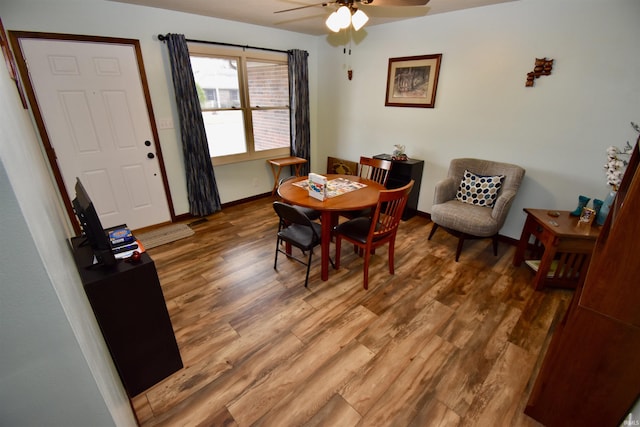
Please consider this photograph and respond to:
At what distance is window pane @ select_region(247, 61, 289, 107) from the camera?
3.95 m

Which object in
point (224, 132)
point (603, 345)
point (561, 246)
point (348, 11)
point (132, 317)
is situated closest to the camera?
point (603, 345)

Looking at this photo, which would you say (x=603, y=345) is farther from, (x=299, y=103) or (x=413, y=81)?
(x=299, y=103)

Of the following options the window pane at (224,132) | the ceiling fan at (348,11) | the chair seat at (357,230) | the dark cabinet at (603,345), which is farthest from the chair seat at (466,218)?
the window pane at (224,132)

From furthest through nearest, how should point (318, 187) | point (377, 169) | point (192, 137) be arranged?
point (192, 137)
point (377, 169)
point (318, 187)

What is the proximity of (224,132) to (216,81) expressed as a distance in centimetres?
64

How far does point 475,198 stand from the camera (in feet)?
9.96

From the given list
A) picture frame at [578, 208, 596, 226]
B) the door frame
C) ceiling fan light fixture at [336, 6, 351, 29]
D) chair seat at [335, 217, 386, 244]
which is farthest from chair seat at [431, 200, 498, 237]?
the door frame

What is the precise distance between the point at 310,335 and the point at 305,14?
3.36 m

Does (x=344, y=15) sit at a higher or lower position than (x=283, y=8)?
lower

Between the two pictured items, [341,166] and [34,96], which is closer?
[34,96]

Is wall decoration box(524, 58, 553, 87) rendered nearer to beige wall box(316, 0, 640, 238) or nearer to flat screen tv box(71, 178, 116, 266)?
beige wall box(316, 0, 640, 238)

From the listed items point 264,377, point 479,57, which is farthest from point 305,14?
point 264,377

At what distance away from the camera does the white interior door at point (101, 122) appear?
261 cm

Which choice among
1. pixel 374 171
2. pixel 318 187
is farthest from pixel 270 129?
pixel 318 187
